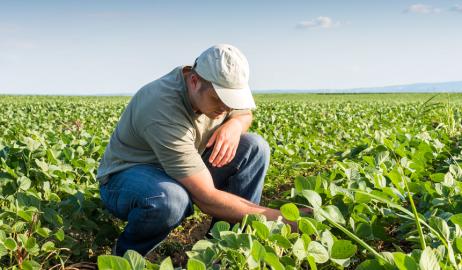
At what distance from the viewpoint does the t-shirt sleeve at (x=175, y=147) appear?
97.3 inches

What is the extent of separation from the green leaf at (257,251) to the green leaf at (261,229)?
0.45 ft

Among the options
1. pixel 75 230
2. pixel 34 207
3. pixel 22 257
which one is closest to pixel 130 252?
pixel 22 257

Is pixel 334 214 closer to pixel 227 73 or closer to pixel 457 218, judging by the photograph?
pixel 457 218

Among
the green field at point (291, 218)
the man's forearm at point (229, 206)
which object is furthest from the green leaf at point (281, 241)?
the man's forearm at point (229, 206)

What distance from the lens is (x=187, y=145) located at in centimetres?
250

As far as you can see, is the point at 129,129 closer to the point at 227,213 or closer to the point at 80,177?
the point at 227,213

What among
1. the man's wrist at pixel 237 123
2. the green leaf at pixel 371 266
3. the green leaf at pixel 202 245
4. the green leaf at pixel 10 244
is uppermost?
the man's wrist at pixel 237 123

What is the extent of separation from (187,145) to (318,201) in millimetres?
777

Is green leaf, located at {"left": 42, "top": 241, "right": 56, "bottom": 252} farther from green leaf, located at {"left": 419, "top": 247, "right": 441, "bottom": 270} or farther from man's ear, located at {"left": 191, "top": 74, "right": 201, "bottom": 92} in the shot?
green leaf, located at {"left": 419, "top": 247, "right": 441, "bottom": 270}

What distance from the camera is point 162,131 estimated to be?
248 cm

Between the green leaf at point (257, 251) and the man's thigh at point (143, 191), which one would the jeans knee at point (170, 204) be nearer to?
the man's thigh at point (143, 191)

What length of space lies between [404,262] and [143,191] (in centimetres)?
145

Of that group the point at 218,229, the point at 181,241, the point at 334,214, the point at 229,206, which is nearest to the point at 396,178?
the point at 334,214

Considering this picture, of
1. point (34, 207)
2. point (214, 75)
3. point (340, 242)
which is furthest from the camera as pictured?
point (34, 207)
